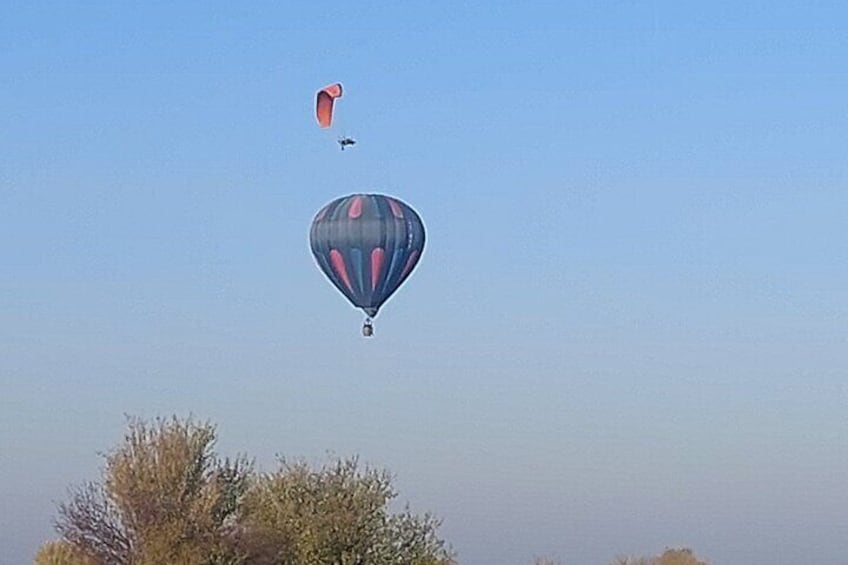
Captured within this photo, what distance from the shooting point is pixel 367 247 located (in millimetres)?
61906

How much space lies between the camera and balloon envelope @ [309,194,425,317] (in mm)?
61969

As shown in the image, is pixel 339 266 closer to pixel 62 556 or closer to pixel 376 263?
pixel 376 263

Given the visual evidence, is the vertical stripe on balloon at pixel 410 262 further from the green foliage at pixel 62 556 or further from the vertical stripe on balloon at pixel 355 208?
the green foliage at pixel 62 556

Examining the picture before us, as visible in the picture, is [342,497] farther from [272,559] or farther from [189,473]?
[189,473]

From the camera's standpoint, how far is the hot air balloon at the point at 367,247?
62.0 meters

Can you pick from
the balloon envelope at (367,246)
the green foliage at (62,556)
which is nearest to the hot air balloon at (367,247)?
the balloon envelope at (367,246)

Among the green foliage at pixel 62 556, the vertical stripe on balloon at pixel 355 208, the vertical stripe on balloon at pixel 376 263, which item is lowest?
the green foliage at pixel 62 556

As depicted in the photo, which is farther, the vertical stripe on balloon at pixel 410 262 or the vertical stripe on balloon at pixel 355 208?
the vertical stripe on balloon at pixel 410 262

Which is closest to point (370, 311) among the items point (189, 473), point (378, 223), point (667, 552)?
point (378, 223)

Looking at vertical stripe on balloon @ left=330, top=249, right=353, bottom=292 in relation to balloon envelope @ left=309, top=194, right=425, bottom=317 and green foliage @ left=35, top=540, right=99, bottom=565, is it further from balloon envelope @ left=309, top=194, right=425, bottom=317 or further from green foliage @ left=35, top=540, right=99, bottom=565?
green foliage @ left=35, top=540, right=99, bottom=565

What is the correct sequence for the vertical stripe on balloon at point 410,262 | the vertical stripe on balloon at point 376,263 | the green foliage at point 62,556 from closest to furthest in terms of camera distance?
the green foliage at point 62,556, the vertical stripe on balloon at point 376,263, the vertical stripe on balloon at point 410,262

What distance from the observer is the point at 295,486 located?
2292 inches

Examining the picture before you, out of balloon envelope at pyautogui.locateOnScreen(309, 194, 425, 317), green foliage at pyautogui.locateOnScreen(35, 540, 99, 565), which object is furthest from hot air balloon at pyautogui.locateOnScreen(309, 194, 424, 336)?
green foliage at pyautogui.locateOnScreen(35, 540, 99, 565)

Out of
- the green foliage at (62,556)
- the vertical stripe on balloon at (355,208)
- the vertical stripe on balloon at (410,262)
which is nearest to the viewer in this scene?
the green foliage at (62,556)
